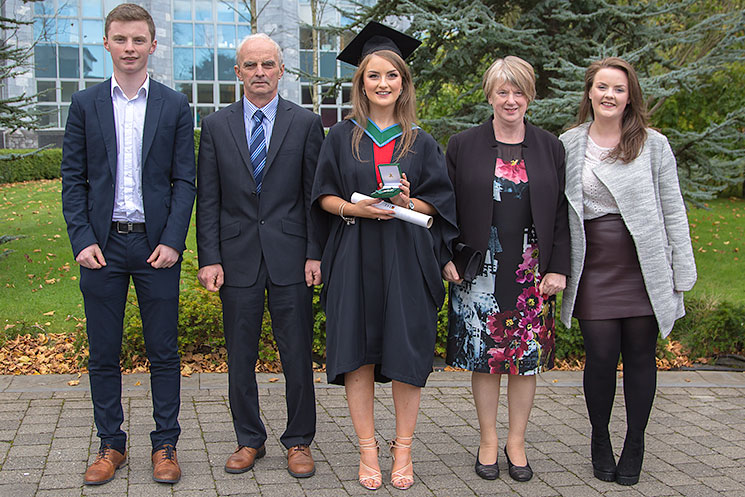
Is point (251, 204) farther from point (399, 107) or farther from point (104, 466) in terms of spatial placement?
point (104, 466)

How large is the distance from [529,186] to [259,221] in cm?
139

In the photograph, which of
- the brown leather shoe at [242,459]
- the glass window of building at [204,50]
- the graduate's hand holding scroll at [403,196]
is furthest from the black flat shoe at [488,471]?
the glass window of building at [204,50]

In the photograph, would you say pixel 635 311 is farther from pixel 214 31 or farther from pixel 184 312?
pixel 214 31

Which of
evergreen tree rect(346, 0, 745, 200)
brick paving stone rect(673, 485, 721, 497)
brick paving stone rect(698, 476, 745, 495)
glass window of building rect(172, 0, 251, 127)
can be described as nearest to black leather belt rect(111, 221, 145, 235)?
brick paving stone rect(673, 485, 721, 497)

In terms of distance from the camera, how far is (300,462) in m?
3.96

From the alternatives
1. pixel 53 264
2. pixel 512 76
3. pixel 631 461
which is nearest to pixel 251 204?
pixel 512 76

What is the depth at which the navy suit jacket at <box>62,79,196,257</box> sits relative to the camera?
3693 mm

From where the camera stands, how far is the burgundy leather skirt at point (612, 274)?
3883 mm

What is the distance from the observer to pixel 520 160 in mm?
3893

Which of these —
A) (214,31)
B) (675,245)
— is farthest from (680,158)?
(214,31)

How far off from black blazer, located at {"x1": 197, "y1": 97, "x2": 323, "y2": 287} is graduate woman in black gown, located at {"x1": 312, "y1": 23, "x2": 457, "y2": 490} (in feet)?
0.55

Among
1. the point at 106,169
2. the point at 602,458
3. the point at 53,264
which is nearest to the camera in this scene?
the point at 106,169

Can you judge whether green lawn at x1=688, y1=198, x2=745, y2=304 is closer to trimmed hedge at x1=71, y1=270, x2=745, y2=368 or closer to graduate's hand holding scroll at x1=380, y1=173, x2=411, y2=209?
trimmed hedge at x1=71, y1=270, x2=745, y2=368

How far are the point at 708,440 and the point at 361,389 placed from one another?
233cm
